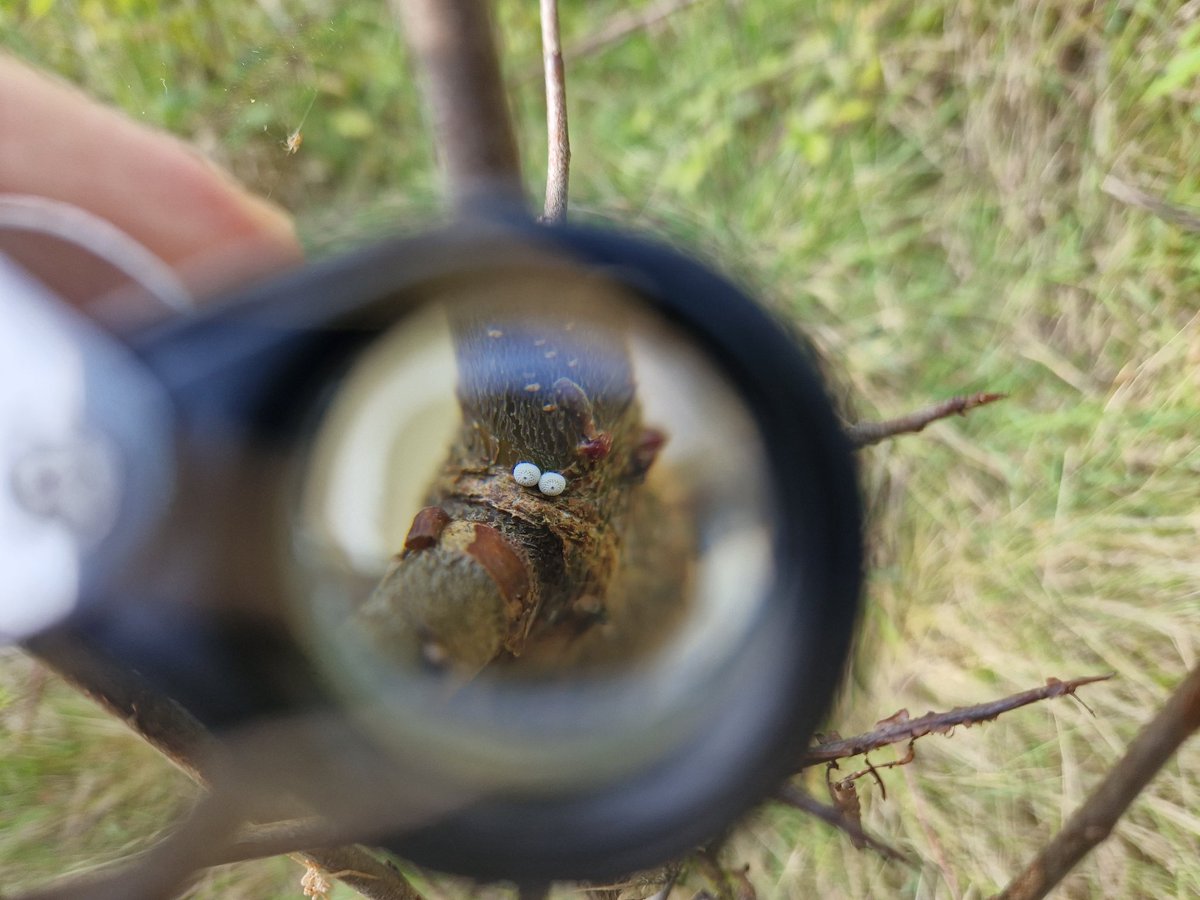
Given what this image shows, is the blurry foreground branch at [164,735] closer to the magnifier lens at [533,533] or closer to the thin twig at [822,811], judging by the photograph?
the magnifier lens at [533,533]

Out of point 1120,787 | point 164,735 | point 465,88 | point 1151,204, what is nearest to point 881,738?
point 1120,787

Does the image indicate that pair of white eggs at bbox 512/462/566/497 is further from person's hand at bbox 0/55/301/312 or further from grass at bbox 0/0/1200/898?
grass at bbox 0/0/1200/898

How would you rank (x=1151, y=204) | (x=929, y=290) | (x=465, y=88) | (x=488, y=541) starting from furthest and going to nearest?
(x=929, y=290) → (x=1151, y=204) → (x=465, y=88) → (x=488, y=541)

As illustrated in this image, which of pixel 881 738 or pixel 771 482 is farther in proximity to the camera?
pixel 881 738

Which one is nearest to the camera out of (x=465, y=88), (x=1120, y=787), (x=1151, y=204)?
(x=1120, y=787)

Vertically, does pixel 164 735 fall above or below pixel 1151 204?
below

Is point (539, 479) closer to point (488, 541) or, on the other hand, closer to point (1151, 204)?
→ point (488, 541)
